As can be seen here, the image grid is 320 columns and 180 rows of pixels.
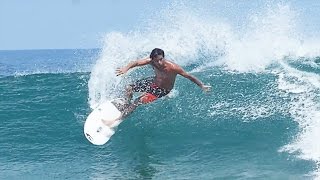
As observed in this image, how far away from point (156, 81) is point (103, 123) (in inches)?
54.3

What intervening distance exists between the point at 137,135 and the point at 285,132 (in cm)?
317

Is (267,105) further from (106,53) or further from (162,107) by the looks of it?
(106,53)

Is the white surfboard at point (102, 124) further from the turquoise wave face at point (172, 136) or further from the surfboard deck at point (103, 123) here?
the turquoise wave face at point (172, 136)

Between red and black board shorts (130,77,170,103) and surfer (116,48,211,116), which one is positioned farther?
red and black board shorts (130,77,170,103)

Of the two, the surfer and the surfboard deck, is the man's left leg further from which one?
the surfboard deck

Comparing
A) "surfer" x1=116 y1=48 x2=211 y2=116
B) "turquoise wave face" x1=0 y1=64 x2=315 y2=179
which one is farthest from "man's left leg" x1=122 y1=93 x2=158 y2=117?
"turquoise wave face" x1=0 y1=64 x2=315 y2=179

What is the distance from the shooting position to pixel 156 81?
9914mm

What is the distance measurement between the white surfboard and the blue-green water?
0.92ft

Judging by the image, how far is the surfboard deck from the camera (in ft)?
32.5

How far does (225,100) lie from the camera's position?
1230cm

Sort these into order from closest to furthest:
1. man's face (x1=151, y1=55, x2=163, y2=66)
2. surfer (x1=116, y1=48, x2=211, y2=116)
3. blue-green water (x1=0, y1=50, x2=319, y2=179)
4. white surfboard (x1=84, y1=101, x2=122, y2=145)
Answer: blue-green water (x1=0, y1=50, x2=319, y2=179), man's face (x1=151, y1=55, x2=163, y2=66), surfer (x1=116, y1=48, x2=211, y2=116), white surfboard (x1=84, y1=101, x2=122, y2=145)

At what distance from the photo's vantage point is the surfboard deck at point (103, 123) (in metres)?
9.91

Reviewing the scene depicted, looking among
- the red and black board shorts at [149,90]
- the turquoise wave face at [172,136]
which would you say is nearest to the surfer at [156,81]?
the red and black board shorts at [149,90]

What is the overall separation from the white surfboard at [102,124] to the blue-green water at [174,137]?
28 centimetres
